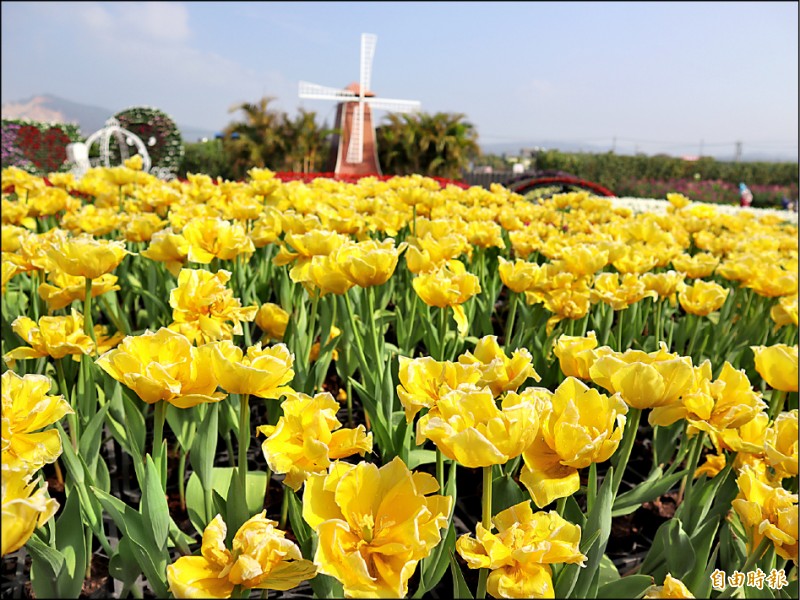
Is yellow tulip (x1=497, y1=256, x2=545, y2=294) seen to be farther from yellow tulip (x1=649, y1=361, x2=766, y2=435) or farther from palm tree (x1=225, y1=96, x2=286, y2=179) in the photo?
palm tree (x1=225, y1=96, x2=286, y2=179)

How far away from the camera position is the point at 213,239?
2107mm

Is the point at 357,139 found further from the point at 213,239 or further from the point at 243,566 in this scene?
the point at 243,566

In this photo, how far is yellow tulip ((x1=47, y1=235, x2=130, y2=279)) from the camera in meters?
1.55

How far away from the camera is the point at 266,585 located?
808 millimetres

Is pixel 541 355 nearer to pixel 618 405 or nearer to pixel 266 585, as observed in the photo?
pixel 618 405

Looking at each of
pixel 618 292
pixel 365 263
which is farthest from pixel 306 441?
pixel 618 292

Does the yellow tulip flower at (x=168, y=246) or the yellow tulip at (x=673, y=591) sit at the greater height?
the yellow tulip flower at (x=168, y=246)

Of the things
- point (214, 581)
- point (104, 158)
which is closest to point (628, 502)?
point (214, 581)

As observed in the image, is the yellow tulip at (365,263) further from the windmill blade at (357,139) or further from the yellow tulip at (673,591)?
the windmill blade at (357,139)

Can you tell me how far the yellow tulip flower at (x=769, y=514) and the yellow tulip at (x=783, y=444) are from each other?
0.05 m

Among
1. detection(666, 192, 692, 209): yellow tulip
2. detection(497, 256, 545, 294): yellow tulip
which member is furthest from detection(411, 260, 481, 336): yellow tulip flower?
detection(666, 192, 692, 209): yellow tulip

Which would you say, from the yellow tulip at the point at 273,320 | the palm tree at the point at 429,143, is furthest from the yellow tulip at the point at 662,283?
the palm tree at the point at 429,143

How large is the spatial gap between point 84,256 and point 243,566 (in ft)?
3.70

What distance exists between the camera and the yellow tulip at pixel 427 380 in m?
1.09
